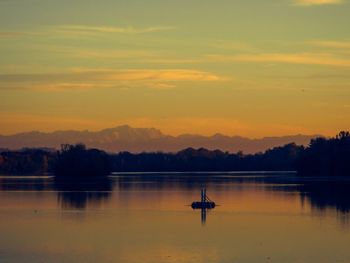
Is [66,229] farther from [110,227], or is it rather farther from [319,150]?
[319,150]

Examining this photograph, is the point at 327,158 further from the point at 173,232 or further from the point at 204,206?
the point at 173,232

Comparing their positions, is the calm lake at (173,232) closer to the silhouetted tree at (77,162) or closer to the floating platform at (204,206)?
the floating platform at (204,206)

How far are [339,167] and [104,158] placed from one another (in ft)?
158

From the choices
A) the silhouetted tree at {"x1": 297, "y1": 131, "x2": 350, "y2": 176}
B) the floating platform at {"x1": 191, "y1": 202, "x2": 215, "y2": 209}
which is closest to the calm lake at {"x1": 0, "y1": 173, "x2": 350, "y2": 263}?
the floating platform at {"x1": 191, "y1": 202, "x2": 215, "y2": 209}

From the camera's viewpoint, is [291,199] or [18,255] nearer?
[18,255]

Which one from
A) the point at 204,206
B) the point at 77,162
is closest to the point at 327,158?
the point at 77,162

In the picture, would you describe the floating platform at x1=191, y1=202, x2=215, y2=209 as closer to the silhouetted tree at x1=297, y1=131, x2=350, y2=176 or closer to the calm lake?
the calm lake

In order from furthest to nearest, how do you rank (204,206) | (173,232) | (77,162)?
(77,162), (204,206), (173,232)

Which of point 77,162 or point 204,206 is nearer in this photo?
point 204,206

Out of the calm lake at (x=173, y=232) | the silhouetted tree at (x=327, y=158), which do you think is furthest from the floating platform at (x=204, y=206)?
the silhouetted tree at (x=327, y=158)

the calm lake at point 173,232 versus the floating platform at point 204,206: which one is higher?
the floating platform at point 204,206

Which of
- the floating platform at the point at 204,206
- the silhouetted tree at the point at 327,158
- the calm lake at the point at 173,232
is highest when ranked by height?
the silhouetted tree at the point at 327,158

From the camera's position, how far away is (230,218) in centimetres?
5669

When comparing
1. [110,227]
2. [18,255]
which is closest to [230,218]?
[110,227]
